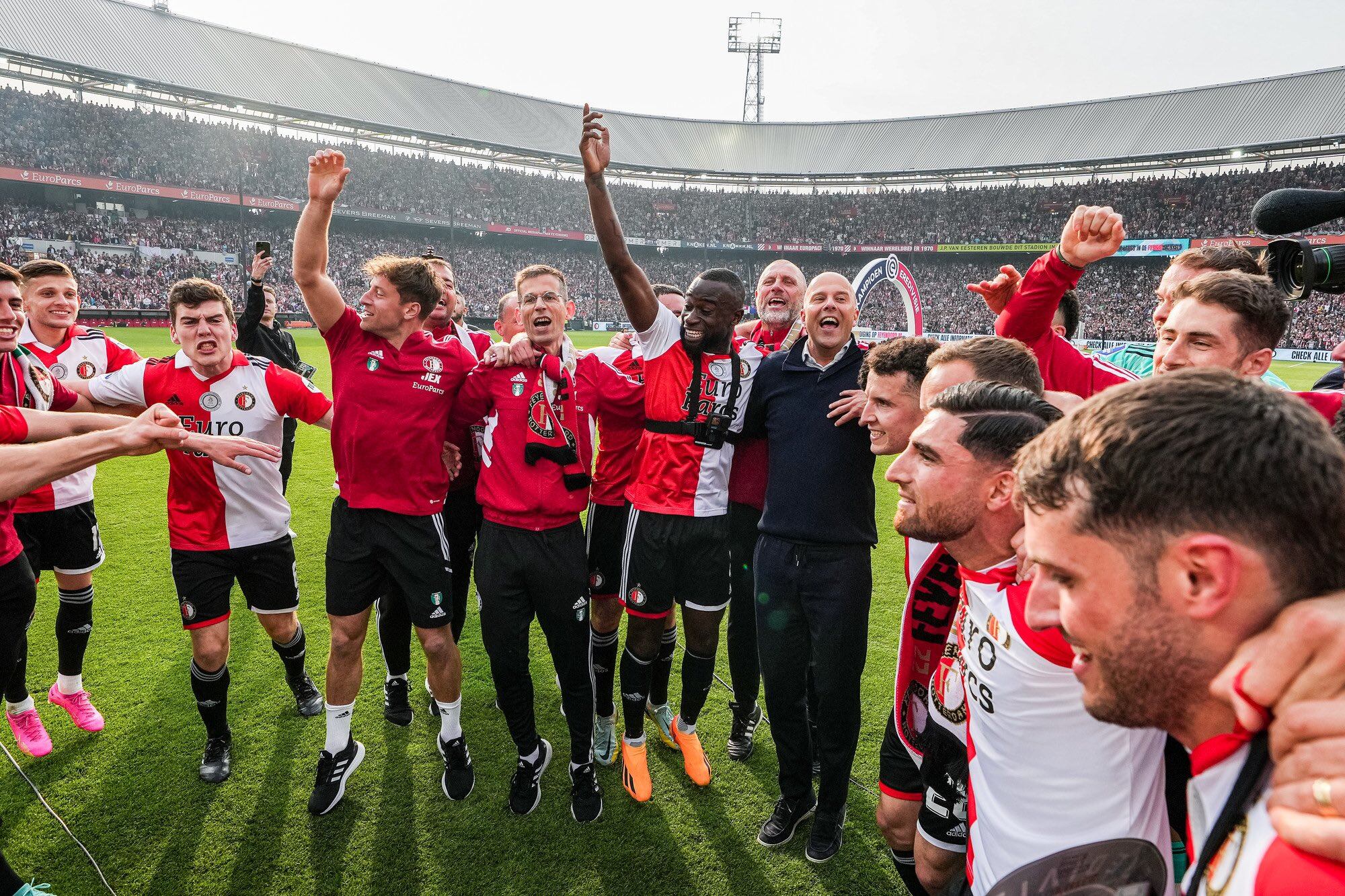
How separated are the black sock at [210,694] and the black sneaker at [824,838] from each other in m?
3.20

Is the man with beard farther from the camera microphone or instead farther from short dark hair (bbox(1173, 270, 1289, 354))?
short dark hair (bbox(1173, 270, 1289, 354))

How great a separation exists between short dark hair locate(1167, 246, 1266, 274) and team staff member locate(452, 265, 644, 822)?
10.0ft

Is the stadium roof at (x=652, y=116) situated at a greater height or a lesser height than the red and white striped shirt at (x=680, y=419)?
greater

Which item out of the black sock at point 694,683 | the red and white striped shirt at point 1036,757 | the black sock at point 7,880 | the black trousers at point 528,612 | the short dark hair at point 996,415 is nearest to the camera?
the red and white striped shirt at point 1036,757

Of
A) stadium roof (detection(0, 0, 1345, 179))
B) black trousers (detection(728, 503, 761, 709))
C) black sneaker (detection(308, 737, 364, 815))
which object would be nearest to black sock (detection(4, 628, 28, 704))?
black sneaker (detection(308, 737, 364, 815))

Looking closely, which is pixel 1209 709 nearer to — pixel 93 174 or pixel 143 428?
pixel 143 428

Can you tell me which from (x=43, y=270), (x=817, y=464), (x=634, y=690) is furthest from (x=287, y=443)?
(x=817, y=464)

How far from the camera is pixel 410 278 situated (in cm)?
379

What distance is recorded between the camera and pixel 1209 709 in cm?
102

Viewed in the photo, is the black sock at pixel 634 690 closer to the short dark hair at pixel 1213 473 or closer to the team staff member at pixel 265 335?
the short dark hair at pixel 1213 473

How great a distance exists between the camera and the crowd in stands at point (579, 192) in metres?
34.0

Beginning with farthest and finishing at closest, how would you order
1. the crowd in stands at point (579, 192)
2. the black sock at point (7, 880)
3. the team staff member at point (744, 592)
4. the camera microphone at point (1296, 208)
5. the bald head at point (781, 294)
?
1. the crowd in stands at point (579, 192)
2. the bald head at point (781, 294)
3. the team staff member at point (744, 592)
4. the black sock at point (7, 880)
5. the camera microphone at point (1296, 208)

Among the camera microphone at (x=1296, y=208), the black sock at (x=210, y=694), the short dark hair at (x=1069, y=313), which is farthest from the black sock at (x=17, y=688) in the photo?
the short dark hair at (x=1069, y=313)

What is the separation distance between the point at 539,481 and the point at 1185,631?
302 centimetres
